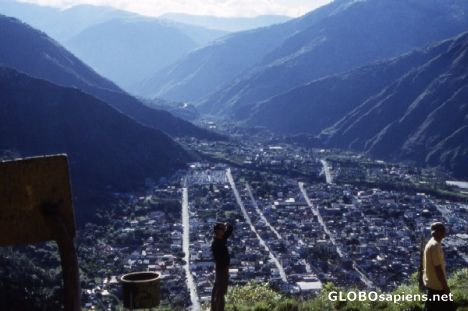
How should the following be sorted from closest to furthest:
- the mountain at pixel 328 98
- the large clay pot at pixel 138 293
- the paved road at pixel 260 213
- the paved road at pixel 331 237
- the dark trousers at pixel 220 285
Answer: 1. the large clay pot at pixel 138 293
2. the dark trousers at pixel 220 285
3. the paved road at pixel 331 237
4. the paved road at pixel 260 213
5. the mountain at pixel 328 98

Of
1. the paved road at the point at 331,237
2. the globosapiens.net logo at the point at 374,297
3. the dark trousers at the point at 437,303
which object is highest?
the dark trousers at the point at 437,303

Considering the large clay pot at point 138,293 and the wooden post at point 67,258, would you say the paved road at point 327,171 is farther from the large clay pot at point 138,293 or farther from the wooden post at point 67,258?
the wooden post at point 67,258

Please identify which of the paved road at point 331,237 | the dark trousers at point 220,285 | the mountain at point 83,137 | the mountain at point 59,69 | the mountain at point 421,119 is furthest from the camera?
the mountain at point 421,119

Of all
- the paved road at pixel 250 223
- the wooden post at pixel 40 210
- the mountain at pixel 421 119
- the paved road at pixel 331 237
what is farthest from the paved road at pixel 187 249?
the mountain at pixel 421 119

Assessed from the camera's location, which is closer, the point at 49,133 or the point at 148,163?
the point at 49,133

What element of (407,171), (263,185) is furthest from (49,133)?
(407,171)

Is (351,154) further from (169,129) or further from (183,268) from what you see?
(183,268)
